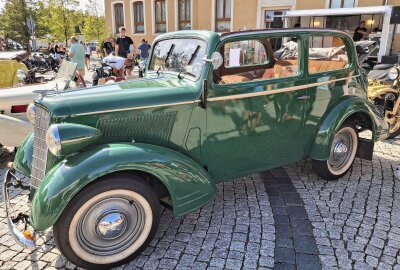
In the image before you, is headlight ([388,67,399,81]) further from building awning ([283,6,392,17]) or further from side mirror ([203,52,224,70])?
building awning ([283,6,392,17])

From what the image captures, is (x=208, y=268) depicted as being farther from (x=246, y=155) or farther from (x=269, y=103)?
(x=269, y=103)

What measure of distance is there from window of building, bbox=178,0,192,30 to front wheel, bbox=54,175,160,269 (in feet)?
62.8

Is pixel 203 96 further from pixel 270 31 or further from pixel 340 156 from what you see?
pixel 340 156

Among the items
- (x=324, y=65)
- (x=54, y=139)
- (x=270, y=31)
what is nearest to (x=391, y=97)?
(x=324, y=65)

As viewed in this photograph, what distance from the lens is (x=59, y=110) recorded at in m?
2.63

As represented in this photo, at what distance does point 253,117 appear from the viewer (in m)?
3.30

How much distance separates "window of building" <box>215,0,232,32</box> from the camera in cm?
1839

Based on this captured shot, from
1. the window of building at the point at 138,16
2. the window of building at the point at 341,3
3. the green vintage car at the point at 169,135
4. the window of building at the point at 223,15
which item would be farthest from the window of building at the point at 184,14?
the green vintage car at the point at 169,135

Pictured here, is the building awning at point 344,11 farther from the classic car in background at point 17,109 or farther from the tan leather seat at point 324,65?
the classic car in background at point 17,109

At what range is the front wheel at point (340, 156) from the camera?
4055 millimetres

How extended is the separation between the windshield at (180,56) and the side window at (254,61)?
0.23m

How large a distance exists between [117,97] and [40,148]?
823 millimetres

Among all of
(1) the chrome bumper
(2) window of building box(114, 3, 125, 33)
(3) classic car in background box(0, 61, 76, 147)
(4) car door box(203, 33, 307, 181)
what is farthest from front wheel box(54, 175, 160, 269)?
(2) window of building box(114, 3, 125, 33)

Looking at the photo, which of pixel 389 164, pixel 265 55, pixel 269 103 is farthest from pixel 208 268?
pixel 389 164
